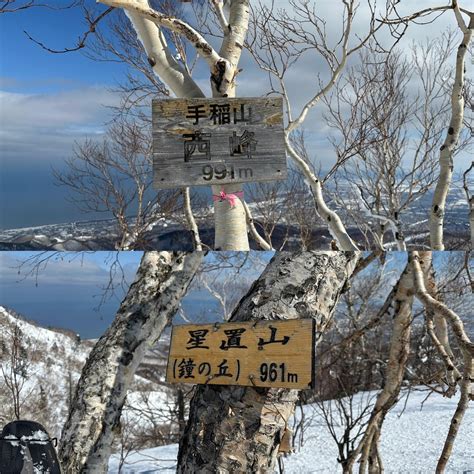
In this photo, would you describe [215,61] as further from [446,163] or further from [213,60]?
[446,163]

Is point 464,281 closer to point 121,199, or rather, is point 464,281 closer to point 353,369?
point 353,369

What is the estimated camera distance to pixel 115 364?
199cm

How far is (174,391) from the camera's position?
635 centimetres

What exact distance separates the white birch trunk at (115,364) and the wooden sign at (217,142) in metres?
0.63

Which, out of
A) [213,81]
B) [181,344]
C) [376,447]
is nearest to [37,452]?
[181,344]

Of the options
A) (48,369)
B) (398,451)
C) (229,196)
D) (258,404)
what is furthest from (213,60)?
(398,451)

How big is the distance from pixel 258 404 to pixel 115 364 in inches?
26.6

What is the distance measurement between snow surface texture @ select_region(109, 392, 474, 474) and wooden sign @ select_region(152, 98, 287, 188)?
167 inches

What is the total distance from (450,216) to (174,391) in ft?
11.0

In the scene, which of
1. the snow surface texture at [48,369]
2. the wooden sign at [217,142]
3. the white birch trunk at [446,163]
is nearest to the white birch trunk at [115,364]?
the wooden sign at [217,142]

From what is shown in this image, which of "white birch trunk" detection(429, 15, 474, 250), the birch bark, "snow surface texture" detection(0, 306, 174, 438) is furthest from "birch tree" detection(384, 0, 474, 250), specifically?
"snow surface texture" detection(0, 306, 174, 438)

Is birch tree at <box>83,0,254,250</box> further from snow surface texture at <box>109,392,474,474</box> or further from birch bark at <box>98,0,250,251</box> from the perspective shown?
snow surface texture at <box>109,392,474,474</box>

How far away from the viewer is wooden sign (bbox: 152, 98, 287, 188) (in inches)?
61.5

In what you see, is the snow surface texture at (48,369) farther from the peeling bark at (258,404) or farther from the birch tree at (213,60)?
the peeling bark at (258,404)
